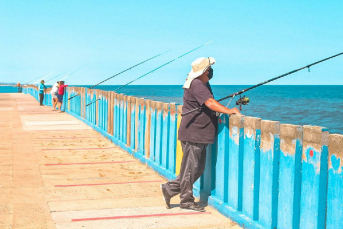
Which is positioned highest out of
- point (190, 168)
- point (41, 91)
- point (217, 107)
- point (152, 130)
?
point (217, 107)

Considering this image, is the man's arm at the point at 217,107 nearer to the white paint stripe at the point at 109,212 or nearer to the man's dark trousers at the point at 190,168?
the man's dark trousers at the point at 190,168

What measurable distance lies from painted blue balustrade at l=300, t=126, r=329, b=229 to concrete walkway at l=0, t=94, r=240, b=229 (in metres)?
1.35

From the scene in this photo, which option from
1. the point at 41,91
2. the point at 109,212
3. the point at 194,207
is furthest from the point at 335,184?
the point at 41,91

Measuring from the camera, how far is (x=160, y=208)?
680 centimetres


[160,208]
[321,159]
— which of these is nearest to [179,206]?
[160,208]

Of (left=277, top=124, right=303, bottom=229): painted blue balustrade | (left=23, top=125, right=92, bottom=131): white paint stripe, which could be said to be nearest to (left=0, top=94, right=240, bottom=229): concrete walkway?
(left=277, top=124, right=303, bottom=229): painted blue balustrade

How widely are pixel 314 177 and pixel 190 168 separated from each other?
2.07 meters

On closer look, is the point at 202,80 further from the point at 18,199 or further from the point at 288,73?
the point at 18,199

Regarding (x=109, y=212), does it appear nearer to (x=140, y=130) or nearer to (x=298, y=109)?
(x=140, y=130)

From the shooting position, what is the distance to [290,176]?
5.09 meters

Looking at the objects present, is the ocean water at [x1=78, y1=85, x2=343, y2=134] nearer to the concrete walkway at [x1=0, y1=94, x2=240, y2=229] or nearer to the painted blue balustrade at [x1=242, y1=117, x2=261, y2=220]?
the concrete walkway at [x1=0, y1=94, x2=240, y2=229]

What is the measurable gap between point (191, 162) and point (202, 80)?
0.99 metres

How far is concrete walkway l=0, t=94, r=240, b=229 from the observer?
20.2 feet

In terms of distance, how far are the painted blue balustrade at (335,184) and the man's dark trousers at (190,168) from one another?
2167mm
